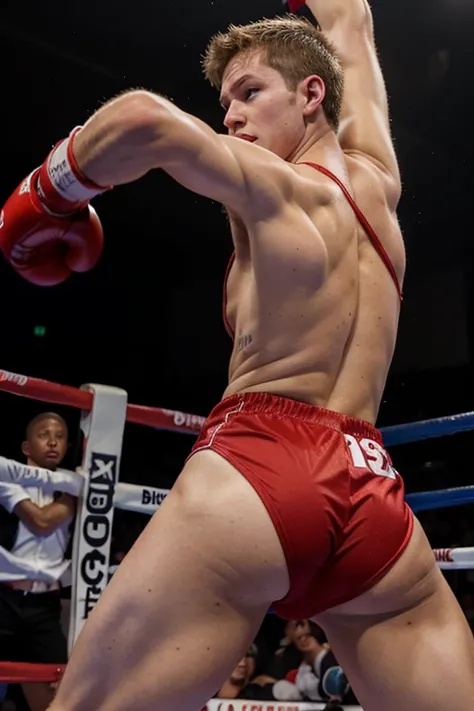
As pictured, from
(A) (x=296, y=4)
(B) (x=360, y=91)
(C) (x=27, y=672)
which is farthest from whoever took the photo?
(C) (x=27, y=672)

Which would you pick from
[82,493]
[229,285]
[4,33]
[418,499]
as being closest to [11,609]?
[82,493]

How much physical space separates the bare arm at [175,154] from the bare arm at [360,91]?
37 centimetres

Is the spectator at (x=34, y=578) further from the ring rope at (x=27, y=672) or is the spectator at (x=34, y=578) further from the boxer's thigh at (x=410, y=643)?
the boxer's thigh at (x=410, y=643)

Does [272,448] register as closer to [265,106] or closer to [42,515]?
[265,106]

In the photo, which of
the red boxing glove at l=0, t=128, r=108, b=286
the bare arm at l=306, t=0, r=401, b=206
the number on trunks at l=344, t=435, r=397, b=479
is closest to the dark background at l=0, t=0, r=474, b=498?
the bare arm at l=306, t=0, r=401, b=206

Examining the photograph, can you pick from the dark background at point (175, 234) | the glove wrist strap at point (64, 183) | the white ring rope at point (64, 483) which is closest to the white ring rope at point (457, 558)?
the white ring rope at point (64, 483)

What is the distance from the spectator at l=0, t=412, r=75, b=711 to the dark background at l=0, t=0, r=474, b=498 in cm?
258

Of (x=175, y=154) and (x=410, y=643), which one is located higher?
(x=175, y=154)

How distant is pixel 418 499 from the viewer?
2383 millimetres

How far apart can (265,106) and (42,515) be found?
51.6 inches

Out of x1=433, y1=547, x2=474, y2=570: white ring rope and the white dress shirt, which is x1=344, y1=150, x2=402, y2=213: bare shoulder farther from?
the white dress shirt

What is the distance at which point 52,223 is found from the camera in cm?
121

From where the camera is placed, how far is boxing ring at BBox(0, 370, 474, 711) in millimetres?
2109

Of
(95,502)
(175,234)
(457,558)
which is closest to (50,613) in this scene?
(95,502)
